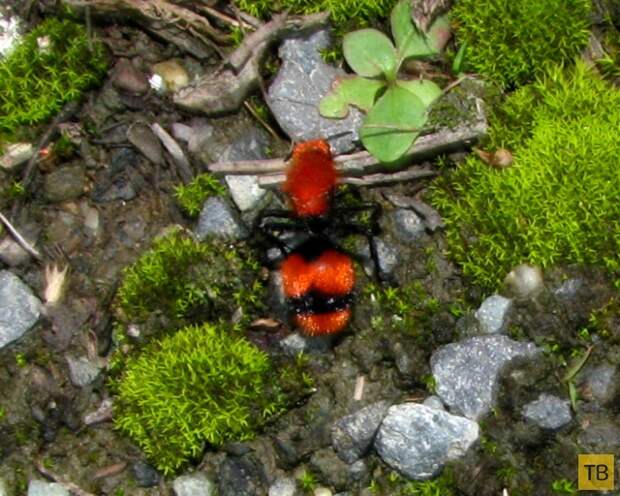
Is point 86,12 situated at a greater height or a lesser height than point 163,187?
greater

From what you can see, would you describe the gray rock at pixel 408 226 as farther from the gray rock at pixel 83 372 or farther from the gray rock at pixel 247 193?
the gray rock at pixel 83 372

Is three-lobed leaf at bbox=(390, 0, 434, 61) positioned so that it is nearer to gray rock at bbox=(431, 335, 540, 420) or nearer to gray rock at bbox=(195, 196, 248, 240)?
gray rock at bbox=(195, 196, 248, 240)

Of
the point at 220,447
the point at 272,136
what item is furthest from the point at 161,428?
the point at 272,136

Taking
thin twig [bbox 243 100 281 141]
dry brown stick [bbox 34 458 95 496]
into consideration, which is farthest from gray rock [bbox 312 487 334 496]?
thin twig [bbox 243 100 281 141]

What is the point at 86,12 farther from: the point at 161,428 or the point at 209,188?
the point at 161,428

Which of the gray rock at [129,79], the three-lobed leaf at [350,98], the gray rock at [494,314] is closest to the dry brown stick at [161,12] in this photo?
the gray rock at [129,79]
